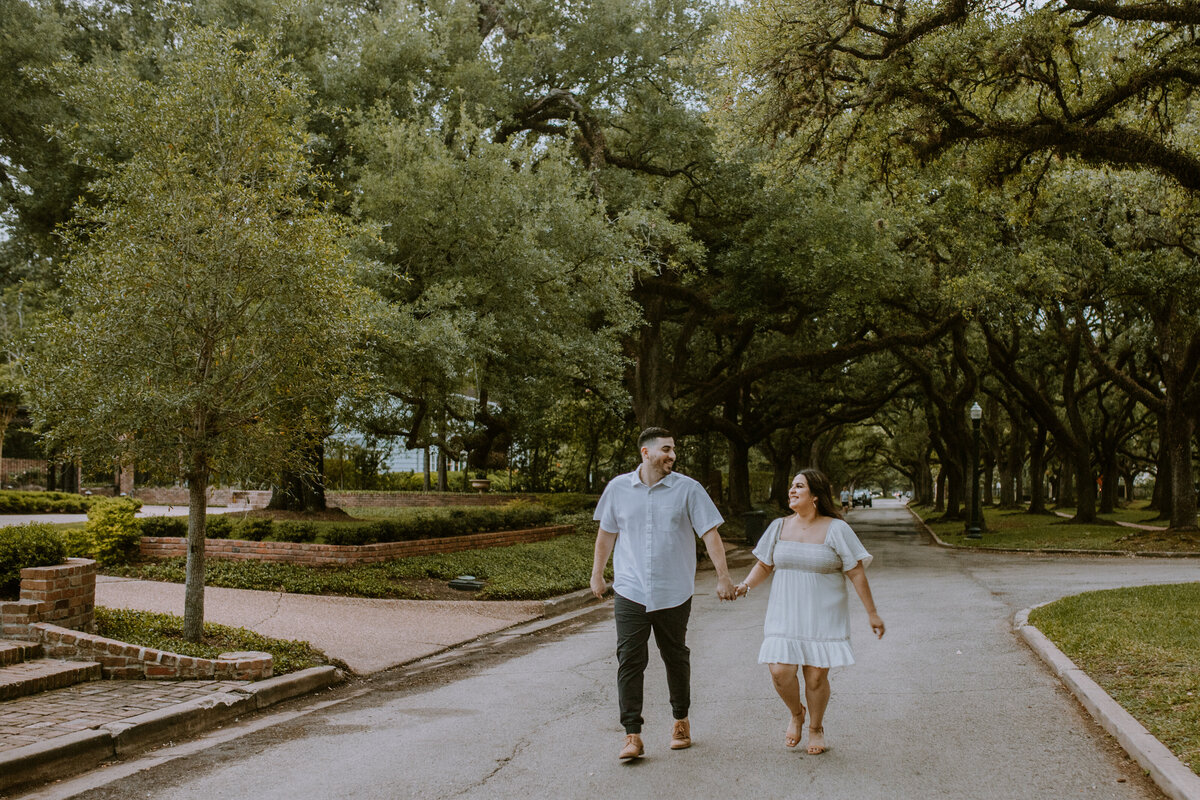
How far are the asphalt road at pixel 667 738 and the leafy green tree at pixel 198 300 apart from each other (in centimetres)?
280

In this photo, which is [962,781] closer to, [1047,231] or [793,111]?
[793,111]

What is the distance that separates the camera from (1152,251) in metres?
21.6

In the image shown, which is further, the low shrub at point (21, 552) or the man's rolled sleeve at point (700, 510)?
the low shrub at point (21, 552)

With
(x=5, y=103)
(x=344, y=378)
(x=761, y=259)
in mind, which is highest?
(x=5, y=103)

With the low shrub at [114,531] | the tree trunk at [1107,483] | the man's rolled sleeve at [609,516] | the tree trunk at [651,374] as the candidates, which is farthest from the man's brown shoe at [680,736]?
the tree trunk at [1107,483]

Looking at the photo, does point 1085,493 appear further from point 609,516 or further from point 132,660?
point 132,660

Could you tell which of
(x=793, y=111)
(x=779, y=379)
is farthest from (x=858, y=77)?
(x=779, y=379)

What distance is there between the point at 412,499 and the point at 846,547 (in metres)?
29.7

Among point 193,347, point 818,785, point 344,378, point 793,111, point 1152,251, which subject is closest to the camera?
point 818,785

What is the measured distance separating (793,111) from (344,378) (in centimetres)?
716

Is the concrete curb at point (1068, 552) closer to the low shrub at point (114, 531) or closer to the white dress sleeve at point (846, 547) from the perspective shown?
the white dress sleeve at point (846, 547)

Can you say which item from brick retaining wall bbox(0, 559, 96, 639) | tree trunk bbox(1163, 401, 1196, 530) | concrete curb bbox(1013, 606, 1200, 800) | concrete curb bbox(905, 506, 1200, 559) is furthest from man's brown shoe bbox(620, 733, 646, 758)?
tree trunk bbox(1163, 401, 1196, 530)

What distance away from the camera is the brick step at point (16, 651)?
7.29 m

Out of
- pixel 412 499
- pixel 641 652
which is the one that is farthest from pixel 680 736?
pixel 412 499
